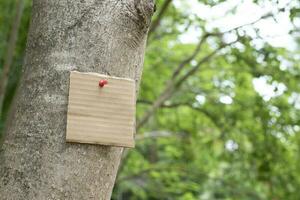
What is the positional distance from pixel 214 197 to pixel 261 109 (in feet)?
18.2

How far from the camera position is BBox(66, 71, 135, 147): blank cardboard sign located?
1.20 metres

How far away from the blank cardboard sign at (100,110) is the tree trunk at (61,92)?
0.06 feet

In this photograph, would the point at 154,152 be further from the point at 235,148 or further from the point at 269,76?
the point at 269,76

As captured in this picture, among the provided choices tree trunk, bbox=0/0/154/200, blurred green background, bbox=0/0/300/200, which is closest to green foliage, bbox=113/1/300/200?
blurred green background, bbox=0/0/300/200

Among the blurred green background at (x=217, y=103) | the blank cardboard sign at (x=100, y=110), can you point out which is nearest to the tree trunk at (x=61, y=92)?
the blank cardboard sign at (x=100, y=110)

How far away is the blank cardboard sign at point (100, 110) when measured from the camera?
1.20 meters

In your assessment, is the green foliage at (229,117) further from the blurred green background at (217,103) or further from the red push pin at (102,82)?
the red push pin at (102,82)

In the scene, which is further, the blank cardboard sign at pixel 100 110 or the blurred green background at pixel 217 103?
the blurred green background at pixel 217 103

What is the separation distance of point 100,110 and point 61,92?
10 centimetres

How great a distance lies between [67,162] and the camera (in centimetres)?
117

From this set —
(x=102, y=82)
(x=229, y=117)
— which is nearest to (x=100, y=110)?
(x=102, y=82)

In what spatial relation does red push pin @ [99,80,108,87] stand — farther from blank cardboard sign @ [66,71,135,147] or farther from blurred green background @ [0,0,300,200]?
blurred green background @ [0,0,300,200]

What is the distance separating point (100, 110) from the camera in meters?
1.24

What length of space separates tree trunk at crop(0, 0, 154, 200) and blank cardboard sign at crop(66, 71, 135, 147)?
→ 0.02m
